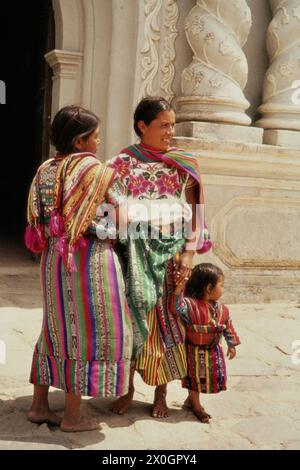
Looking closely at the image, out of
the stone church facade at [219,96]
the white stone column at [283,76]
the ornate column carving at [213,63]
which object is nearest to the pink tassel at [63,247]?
the stone church facade at [219,96]

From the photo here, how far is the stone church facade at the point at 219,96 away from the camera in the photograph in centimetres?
596

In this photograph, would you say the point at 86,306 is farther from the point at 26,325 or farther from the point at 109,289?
the point at 26,325

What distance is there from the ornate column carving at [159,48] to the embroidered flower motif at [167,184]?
9.04 ft

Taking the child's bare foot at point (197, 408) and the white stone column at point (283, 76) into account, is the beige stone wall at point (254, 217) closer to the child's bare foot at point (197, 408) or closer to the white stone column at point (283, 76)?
the white stone column at point (283, 76)

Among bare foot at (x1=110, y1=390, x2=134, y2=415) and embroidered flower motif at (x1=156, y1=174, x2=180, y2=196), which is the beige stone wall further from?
bare foot at (x1=110, y1=390, x2=134, y2=415)

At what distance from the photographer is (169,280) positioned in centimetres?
335

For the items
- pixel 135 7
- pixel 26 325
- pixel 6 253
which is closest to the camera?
pixel 26 325


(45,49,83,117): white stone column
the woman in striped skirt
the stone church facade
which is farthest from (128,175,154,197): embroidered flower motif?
(45,49,83,117): white stone column

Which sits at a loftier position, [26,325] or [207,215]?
[207,215]

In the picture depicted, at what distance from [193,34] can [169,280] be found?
3269 mm

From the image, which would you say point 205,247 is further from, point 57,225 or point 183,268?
point 57,225

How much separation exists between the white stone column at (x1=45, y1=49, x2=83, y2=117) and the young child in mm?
3267

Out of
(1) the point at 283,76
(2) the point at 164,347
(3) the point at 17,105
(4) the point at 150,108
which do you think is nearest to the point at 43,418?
(2) the point at 164,347

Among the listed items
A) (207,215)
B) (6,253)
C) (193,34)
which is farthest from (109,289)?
(6,253)
